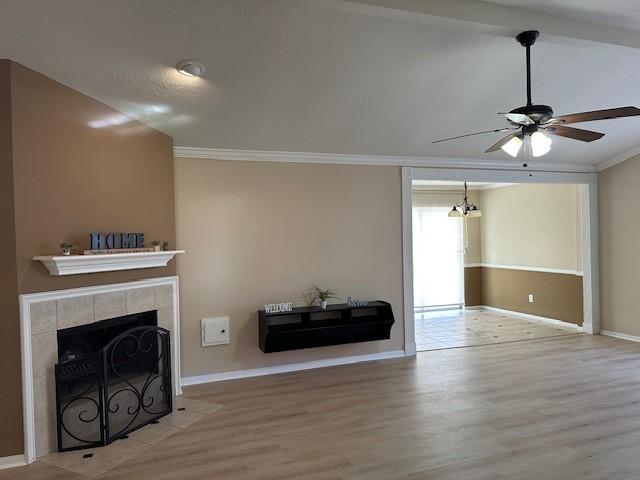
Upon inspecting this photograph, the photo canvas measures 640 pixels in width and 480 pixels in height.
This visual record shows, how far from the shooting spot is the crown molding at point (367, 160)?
4.44m

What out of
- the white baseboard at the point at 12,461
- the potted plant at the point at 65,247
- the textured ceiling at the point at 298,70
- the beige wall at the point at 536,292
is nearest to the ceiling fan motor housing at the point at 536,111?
the textured ceiling at the point at 298,70

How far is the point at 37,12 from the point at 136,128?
1358 mm

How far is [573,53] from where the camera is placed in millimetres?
3449

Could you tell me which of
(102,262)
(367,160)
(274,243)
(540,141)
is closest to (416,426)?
(540,141)

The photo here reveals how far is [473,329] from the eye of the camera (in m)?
6.74

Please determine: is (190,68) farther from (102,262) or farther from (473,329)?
(473,329)

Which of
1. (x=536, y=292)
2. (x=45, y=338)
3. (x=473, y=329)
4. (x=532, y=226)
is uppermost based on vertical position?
(x=532, y=226)

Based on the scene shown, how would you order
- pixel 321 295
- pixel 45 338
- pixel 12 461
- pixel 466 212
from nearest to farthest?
pixel 12 461 < pixel 45 338 < pixel 321 295 < pixel 466 212

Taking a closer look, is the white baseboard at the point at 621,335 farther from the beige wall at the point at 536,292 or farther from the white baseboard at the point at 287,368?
the white baseboard at the point at 287,368

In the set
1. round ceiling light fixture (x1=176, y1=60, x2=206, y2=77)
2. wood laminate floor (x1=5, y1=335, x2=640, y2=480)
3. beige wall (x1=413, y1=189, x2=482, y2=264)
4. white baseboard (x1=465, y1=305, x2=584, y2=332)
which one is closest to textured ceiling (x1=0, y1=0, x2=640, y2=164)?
round ceiling light fixture (x1=176, y1=60, x2=206, y2=77)

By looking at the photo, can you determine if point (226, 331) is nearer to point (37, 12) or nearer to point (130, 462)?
point (130, 462)

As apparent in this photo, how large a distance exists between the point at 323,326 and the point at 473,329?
3225 millimetres

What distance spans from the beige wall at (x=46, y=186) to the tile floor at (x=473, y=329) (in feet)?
13.3

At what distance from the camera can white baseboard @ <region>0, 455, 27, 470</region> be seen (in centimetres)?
275
